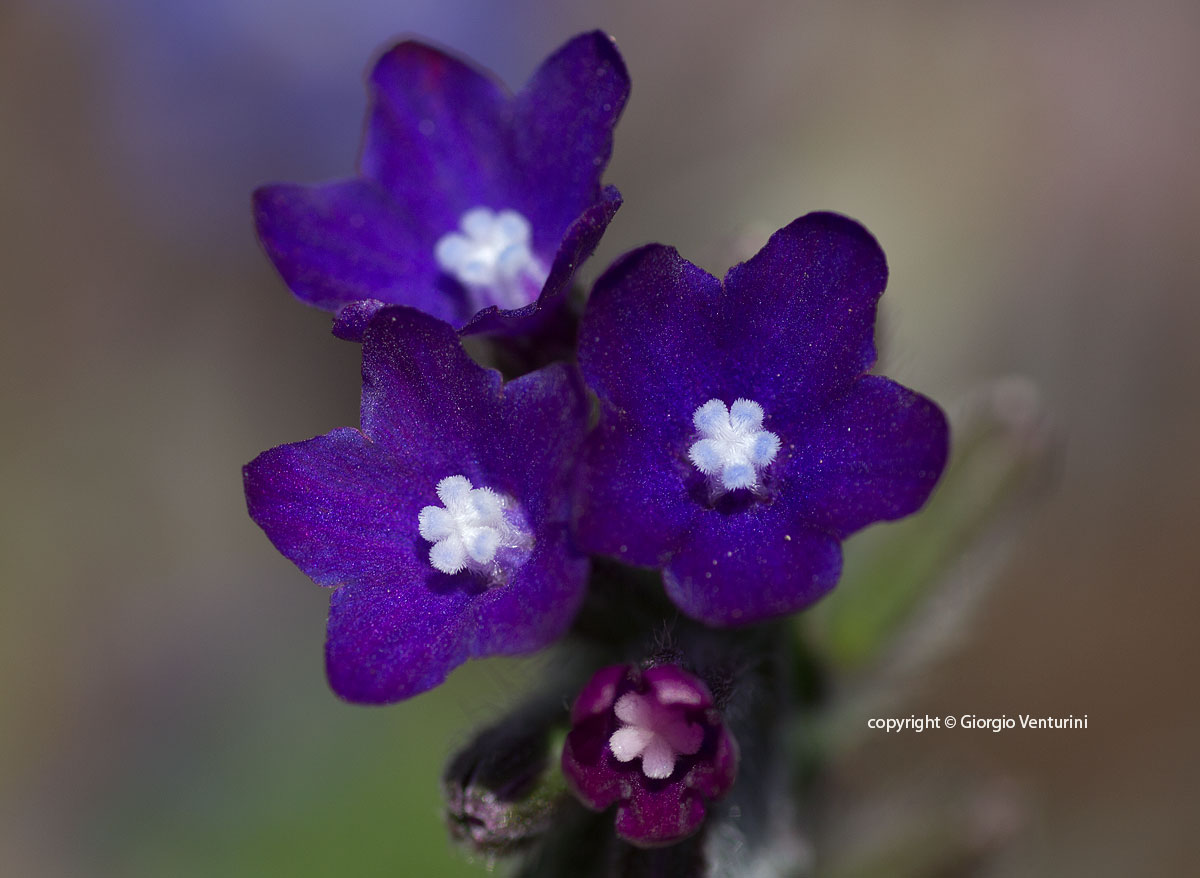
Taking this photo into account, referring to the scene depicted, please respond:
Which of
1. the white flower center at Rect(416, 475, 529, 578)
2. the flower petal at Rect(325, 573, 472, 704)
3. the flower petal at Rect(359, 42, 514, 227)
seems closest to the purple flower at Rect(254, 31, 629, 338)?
the flower petal at Rect(359, 42, 514, 227)

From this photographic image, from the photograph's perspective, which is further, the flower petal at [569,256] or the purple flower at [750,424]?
the flower petal at [569,256]

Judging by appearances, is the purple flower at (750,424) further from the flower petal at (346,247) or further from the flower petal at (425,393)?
the flower petal at (346,247)

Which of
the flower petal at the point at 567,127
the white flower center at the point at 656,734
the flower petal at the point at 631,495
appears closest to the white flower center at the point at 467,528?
the flower petal at the point at 631,495

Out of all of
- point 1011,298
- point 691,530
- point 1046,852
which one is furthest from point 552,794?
point 1011,298

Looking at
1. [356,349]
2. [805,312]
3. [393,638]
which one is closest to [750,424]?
[805,312]

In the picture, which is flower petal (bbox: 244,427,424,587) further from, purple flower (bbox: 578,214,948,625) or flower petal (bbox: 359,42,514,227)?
flower petal (bbox: 359,42,514,227)

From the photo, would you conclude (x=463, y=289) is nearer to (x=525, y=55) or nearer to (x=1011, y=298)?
(x=1011, y=298)

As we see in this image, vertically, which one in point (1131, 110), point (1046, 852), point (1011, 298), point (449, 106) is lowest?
point (1046, 852)
